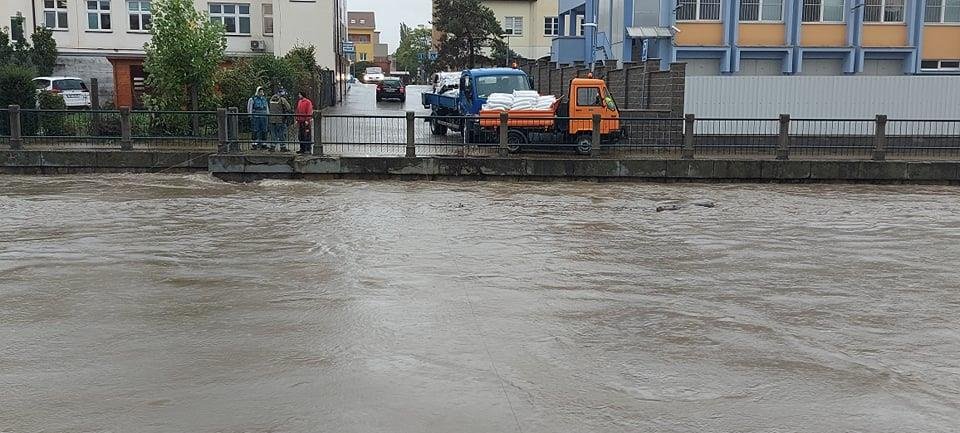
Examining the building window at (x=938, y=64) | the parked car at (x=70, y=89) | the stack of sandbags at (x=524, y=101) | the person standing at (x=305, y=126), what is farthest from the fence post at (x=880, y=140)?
the parked car at (x=70, y=89)

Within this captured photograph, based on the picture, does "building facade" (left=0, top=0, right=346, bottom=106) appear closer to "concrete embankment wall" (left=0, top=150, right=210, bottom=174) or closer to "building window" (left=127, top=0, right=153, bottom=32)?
"building window" (left=127, top=0, right=153, bottom=32)

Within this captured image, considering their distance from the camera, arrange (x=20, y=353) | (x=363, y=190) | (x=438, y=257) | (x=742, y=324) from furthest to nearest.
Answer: (x=363, y=190) < (x=438, y=257) < (x=742, y=324) < (x=20, y=353)

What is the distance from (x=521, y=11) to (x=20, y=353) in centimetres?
7752

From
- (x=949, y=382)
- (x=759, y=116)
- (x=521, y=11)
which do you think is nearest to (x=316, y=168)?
(x=759, y=116)

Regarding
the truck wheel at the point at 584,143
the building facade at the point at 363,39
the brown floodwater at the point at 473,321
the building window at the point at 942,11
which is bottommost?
the brown floodwater at the point at 473,321

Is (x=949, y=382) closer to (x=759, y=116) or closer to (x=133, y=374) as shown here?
(x=133, y=374)

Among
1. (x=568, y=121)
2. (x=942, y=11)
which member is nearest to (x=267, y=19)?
(x=568, y=121)

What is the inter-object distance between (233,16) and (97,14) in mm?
6336

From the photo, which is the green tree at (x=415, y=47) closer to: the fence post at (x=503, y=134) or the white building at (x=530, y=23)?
the white building at (x=530, y=23)

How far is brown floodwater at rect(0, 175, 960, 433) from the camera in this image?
22.0ft

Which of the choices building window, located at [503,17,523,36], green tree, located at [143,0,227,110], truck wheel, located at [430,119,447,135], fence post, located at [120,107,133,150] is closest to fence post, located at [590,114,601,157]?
truck wheel, located at [430,119,447,135]

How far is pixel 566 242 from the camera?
44.3 ft

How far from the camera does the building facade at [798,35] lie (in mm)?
35469

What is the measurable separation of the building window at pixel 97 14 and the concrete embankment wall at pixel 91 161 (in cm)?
2740
